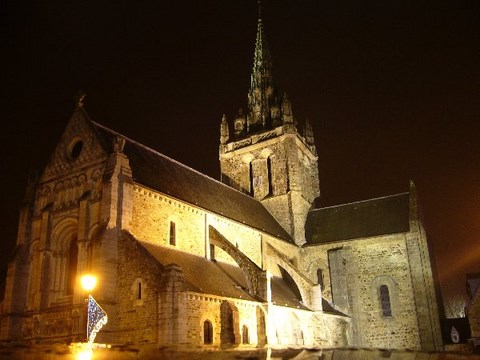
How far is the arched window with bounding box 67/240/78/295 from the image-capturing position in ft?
75.3

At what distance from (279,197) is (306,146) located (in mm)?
7123

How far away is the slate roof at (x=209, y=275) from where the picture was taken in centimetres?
2120

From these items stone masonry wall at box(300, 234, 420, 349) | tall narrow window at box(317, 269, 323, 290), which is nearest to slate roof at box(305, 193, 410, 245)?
stone masonry wall at box(300, 234, 420, 349)

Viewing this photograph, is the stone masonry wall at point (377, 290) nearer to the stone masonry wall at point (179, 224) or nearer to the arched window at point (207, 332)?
the stone masonry wall at point (179, 224)

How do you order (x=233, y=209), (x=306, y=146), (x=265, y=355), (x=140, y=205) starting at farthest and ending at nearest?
(x=306, y=146) → (x=233, y=209) → (x=140, y=205) → (x=265, y=355)

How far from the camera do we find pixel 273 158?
→ 40.4 m

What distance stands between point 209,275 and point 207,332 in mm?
3516

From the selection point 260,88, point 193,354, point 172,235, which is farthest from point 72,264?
point 260,88

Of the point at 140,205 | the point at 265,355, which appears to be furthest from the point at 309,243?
the point at 265,355

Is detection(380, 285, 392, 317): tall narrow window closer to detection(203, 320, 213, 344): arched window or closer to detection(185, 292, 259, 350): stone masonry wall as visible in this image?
detection(185, 292, 259, 350): stone masonry wall

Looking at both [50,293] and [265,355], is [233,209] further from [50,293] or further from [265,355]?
[265,355]

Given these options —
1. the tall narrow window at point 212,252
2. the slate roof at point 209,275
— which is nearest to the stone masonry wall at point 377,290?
the slate roof at point 209,275

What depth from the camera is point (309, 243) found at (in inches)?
1430

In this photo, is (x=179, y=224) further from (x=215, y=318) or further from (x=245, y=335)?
(x=245, y=335)
